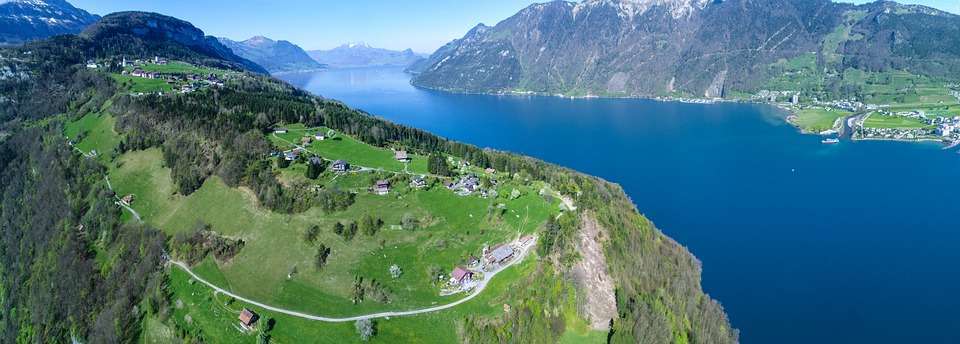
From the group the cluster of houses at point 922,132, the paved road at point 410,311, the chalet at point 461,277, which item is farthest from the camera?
the cluster of houses at point 922,132

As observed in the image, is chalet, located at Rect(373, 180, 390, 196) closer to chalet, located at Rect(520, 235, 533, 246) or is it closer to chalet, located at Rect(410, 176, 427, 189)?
chalet, located at Rect(410, 176, 427, 189)

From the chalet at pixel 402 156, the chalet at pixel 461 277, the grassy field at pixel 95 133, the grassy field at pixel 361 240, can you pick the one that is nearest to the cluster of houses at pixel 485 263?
the chalet at pixel 461 277

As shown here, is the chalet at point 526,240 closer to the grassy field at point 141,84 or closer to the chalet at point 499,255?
the chalet at point 499,255

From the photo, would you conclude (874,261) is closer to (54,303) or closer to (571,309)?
(571,309)

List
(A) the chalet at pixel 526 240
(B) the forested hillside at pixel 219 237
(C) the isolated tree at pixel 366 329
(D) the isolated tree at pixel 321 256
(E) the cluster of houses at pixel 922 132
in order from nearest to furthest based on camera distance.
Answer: (C) the isolated tree at pixel 366 329 → (B) the forested hillside at pixel 219 237 → (A) the chalet at pixel 526 240 → (D) the isolated tree at pixel 321 256 → (E) the cluster of houses at pixel 922 132

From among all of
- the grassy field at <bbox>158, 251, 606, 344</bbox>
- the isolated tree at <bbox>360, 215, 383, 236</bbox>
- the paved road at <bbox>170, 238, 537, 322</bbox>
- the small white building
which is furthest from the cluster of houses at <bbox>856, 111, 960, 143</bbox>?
the isolated tree at <bbox>360, 215, 383, 236</bbox>

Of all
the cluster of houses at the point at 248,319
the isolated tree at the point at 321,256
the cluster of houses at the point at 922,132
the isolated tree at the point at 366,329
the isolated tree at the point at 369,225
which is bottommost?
the cluster of houses at the point at 248,319

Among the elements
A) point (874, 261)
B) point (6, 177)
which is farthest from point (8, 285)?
point (874, 261)
